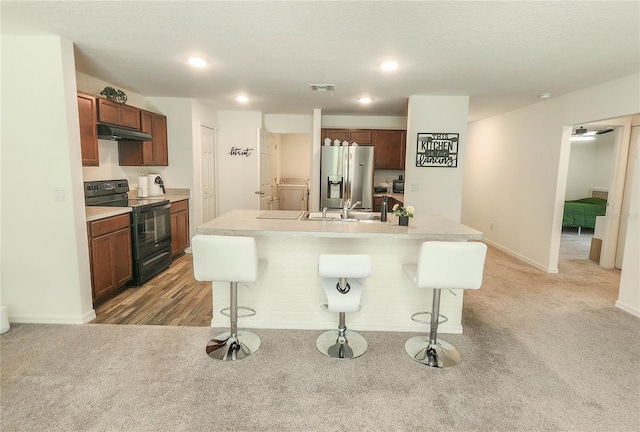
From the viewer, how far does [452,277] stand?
2305 mm

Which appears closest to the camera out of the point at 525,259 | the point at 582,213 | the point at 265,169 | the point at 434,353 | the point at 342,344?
the point at 434,353

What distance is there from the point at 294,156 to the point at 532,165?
16.6 feet

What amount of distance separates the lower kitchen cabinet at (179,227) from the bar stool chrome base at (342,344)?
2898mm

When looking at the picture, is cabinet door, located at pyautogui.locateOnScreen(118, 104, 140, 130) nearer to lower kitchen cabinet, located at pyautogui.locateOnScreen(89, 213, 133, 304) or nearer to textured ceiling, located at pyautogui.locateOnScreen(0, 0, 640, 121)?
textured ceiling, located at pyautogui.locateOnScreen(0, 0, 640, 121)

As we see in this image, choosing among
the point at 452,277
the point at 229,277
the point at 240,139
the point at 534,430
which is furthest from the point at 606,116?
the point at 240,139

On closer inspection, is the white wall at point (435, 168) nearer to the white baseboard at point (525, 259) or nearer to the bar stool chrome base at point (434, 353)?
the white baseboard at point (525, 259)

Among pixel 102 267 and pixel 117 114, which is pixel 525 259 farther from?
pixel 117 114

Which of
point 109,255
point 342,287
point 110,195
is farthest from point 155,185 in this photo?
point 342,287

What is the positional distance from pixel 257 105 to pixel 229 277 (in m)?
3.81

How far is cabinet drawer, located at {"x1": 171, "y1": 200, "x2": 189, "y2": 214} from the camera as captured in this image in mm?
4727

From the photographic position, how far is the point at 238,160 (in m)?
6.19

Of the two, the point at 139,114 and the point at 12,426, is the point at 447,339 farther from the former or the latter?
the point at 139,114

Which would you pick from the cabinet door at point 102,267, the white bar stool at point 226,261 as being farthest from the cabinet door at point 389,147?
the cabinet door at point 102,267

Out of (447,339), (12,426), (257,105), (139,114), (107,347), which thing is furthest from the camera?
(257,105)
